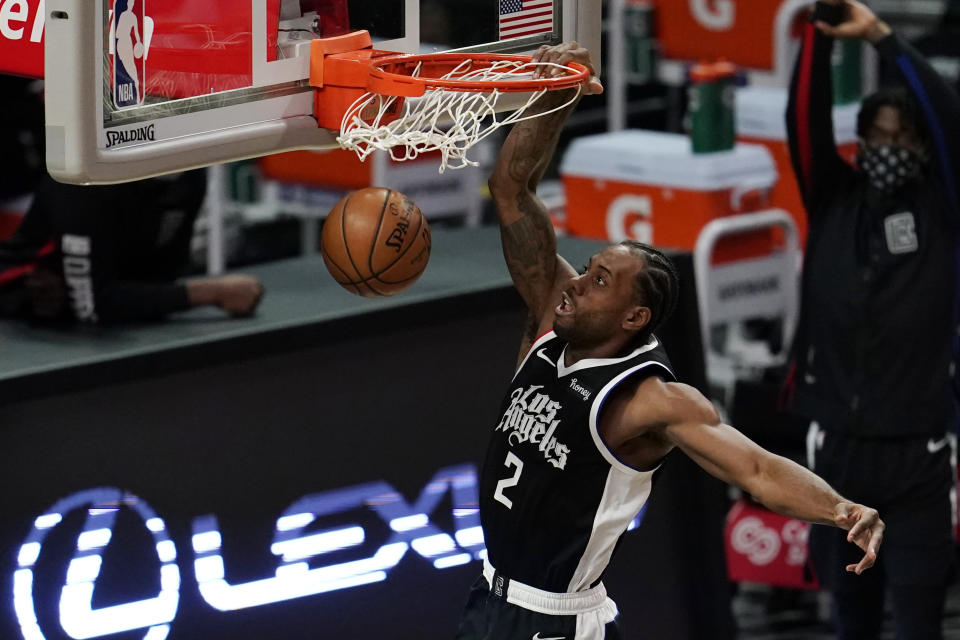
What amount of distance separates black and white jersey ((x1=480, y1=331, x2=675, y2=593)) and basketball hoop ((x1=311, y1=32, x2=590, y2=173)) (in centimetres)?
66

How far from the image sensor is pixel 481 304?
6.12m

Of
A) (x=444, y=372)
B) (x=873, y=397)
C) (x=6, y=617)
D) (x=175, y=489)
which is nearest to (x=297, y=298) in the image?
(x=444, y=372)

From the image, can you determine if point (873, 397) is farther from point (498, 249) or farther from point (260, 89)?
point (260, 89)

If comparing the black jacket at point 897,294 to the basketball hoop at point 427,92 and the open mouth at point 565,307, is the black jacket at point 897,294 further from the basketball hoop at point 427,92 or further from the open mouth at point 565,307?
the open mouth at point 565,307

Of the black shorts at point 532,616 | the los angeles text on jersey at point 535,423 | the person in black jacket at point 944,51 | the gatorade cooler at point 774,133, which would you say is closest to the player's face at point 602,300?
the los angeles text on jersey at point 535,423

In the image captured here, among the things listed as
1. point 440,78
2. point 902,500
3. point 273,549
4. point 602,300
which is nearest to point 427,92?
point 440,78

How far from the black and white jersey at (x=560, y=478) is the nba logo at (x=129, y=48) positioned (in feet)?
4.36

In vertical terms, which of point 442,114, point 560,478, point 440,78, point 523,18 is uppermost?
point 523,18

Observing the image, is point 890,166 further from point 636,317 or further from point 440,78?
point 440,78

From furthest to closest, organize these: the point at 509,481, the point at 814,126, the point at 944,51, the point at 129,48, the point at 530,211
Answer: the point at 944,51 < the point at 814,126 < the point at 530,211 < the point at 509,481 < the point at 129,48

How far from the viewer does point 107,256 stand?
5.50 meters

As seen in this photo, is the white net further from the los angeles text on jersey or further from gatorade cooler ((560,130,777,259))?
gatorade cooler ((560,130,777,259))

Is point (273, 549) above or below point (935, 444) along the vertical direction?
below

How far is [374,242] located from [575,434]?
0.75 meters
